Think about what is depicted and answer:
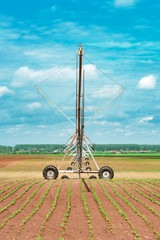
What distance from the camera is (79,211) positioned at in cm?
1739

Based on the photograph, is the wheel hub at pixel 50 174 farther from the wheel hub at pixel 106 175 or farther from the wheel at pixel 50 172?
the wheel hub at pixel 106 175

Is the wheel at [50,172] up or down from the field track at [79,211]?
up

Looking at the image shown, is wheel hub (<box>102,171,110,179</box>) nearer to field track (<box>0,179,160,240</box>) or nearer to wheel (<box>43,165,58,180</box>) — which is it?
field track (<box>0,179,160,240</box>)

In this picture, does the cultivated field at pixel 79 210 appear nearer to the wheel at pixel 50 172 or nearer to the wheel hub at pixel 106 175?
the wheel hub at pixel 106 175

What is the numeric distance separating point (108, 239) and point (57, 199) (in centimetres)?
719

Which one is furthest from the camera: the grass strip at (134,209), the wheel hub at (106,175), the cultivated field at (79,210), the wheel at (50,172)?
the wheel at (50,172)

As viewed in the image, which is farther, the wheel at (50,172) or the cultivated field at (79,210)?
the wheel at (50,172)

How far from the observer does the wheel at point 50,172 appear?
27.7m

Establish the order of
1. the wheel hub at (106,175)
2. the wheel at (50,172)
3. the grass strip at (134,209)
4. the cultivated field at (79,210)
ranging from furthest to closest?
the wheel at (50,172)
the wheel hub at (106,175)
the grass strip at (134,209)
the cultivated field at (79,210)

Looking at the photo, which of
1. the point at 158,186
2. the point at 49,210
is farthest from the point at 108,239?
the point at 158,186

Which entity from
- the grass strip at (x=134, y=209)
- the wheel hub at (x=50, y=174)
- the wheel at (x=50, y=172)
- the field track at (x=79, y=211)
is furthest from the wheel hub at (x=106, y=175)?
the wheel hub at (x=50, y=174)

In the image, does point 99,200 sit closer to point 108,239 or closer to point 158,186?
point 108,239

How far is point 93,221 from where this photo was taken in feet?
51.3

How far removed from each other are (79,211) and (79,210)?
188mm
